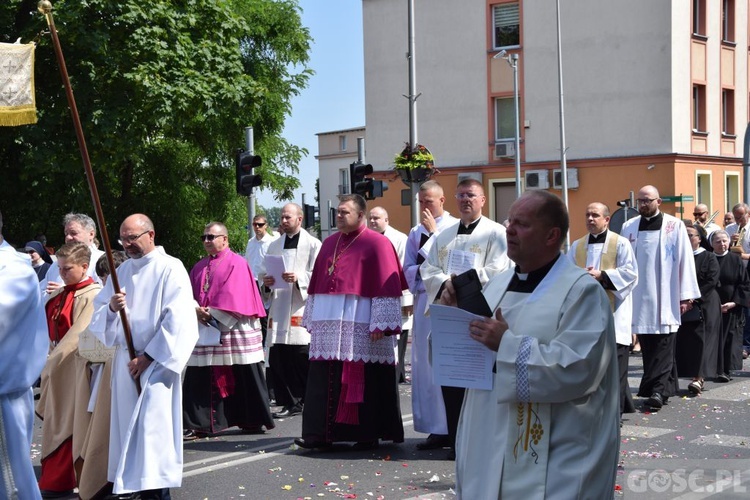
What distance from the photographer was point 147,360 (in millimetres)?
7320

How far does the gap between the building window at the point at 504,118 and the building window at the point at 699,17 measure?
21.9 ft

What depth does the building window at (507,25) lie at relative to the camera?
39.9m

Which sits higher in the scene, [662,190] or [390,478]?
[662,190]

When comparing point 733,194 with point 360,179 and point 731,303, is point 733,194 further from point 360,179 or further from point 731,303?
point 731,303

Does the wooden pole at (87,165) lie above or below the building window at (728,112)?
below

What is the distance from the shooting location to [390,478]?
810 centimetres

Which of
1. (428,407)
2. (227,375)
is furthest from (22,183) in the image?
(428,407)

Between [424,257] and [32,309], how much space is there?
198 inches

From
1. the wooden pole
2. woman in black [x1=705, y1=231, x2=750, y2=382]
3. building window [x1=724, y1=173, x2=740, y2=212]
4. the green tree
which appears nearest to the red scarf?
the wooden pole

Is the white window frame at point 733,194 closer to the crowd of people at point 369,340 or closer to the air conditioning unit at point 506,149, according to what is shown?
the air conditioning unit at point 506,149

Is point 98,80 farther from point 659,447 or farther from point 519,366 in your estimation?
point 519,366

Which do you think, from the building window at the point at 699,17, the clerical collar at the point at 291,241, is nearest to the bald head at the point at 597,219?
the clerical collar at the point at 291,241

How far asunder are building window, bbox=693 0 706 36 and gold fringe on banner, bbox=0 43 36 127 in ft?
→ 103

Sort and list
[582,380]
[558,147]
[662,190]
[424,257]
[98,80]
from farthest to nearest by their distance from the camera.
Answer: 1. [558,147]
2. [662,190]
3. [98,80]
4. [424,257]
5. [582,380]
